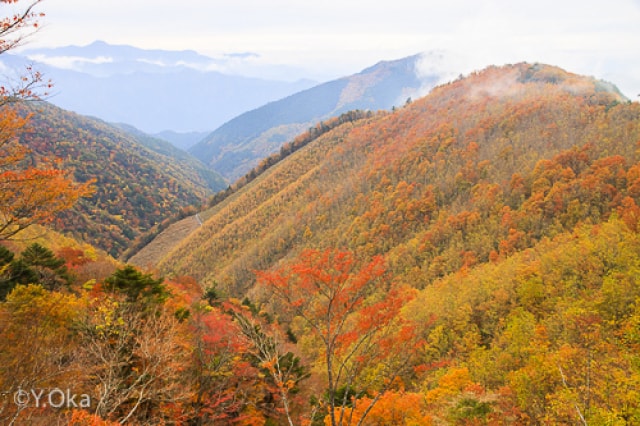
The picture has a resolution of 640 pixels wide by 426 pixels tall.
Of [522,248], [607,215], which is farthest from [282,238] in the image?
[607,215]

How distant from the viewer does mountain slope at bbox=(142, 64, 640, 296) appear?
7581 cm

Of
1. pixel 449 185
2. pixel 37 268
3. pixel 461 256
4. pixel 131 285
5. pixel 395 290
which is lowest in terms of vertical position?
pixel 461 256

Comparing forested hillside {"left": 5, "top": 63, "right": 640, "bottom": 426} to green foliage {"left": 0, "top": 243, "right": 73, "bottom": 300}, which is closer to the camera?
forested hillside {"left": 5, "top": 63, "right": 640, "bottom": 426}

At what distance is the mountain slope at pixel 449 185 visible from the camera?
75812mm

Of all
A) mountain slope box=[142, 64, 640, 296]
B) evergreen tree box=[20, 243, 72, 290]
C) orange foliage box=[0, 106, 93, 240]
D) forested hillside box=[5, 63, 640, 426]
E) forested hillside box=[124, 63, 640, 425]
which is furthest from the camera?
mountain slope box=[142, 64, 640, 296]

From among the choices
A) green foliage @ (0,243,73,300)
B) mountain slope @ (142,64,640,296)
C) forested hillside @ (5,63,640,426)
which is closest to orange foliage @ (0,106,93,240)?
forested hillside @ (5,63,640,426)

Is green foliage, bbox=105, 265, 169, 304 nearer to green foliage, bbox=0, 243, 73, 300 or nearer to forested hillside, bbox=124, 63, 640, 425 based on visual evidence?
green foliage, bbox=0, 243, 73, 300

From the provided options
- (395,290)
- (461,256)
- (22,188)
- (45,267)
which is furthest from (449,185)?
(22,188)

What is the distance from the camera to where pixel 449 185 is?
107188 mm

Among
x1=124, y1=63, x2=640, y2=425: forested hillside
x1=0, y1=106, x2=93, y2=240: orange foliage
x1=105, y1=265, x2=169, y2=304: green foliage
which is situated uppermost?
x1=0, y1=106, x2=93, y2=240: orange foliage

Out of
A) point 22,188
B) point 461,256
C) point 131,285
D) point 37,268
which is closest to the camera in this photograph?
point 22,188

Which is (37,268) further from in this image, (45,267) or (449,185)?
(449,185)

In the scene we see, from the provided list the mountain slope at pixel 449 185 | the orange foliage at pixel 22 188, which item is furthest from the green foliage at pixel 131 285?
the mountain slope at pixel 449 185

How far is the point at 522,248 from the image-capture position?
71.1 m
